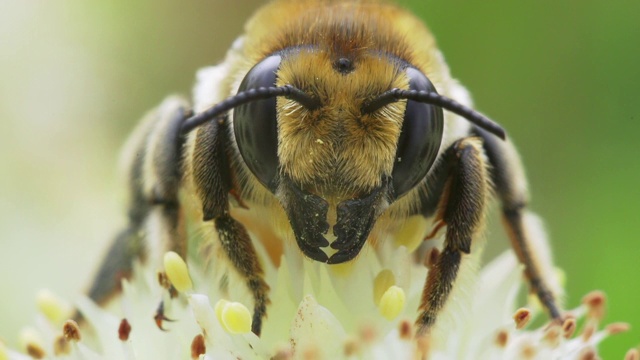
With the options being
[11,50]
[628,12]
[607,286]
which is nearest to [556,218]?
[607,286]

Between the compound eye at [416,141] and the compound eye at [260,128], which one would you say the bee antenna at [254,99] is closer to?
the compound eye at [260,128]

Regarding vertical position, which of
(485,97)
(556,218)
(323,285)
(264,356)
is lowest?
(264,356)

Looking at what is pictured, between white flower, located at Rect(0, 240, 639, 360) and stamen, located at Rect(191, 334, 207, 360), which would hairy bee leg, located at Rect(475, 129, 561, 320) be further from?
stamen, located at Rect(191, 334, 207, 360)

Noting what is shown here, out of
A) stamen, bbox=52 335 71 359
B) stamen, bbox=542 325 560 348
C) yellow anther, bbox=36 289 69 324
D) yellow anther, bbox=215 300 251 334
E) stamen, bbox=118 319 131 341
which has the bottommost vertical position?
stamen, bbox=52 335 71 359

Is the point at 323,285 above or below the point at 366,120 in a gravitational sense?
below

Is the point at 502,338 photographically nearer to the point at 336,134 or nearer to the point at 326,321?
the point at 326,321

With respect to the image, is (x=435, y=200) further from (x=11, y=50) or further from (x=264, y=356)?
(x=11, y=50)

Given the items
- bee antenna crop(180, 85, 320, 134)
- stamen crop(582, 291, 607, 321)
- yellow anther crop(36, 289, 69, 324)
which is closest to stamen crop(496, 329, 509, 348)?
stamen crop(582, 291, 607, 321)
